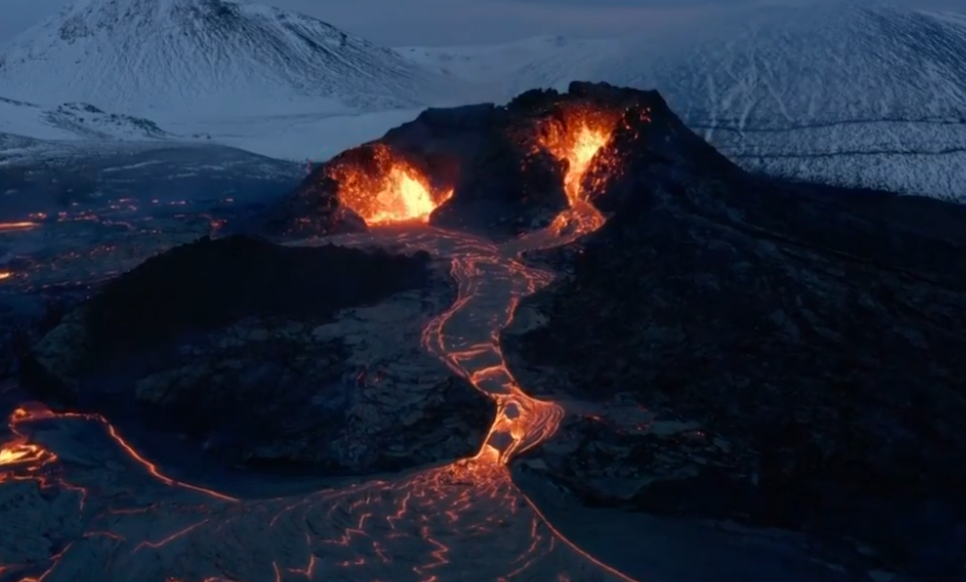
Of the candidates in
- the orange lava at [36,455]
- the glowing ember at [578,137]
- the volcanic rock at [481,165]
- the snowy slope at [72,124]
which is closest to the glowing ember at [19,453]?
the orange lava at [36,455]

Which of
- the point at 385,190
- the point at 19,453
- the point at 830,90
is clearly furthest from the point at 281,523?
the point at 830,90

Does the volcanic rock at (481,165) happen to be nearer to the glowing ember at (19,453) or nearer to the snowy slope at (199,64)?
the glowing ember at (19,453)

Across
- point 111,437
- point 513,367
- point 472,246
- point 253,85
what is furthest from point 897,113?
point 253,85

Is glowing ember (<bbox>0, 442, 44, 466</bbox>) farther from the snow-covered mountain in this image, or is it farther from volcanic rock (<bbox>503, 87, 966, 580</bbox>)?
the snow-covered mountain

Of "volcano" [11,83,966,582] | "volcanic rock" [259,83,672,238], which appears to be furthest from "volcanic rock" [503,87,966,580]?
"volcanic rock" [259,83,672,238]

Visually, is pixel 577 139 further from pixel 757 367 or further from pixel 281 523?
pixel 281 523
